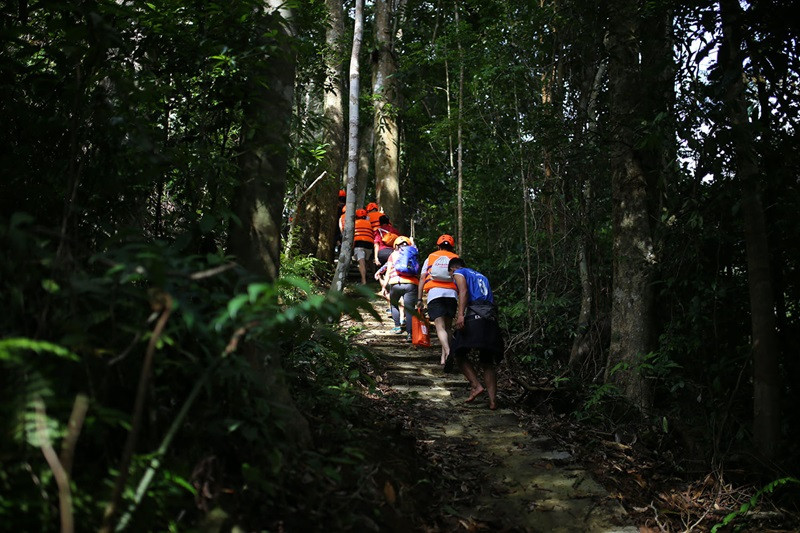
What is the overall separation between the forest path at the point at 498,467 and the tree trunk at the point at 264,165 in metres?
2.39

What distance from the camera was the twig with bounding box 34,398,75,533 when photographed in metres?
2.07

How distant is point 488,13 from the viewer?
1577cm

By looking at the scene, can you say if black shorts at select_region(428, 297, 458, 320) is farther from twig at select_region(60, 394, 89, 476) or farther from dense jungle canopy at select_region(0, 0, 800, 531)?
twig at select_region(60, 394, 89, 476)

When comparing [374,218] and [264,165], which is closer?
[264,165]

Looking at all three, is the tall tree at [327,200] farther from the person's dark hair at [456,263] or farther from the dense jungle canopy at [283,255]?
the person's dark hair at [456,263]

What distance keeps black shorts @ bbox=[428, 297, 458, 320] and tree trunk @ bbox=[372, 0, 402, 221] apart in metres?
8.39

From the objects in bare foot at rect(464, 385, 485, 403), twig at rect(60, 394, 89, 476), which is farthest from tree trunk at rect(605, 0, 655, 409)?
twig at rect(60, 394, 89, 476)

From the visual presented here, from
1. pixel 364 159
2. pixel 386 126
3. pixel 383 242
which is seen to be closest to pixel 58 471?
pixel 383 242

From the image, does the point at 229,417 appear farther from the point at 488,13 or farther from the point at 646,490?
the point at 488,13

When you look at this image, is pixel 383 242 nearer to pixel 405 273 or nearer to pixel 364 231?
pixel 364 231

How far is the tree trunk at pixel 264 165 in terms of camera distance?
15.3ft

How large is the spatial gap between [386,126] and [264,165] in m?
12.5

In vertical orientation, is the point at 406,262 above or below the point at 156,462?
above

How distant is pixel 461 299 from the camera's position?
26.5 feet
